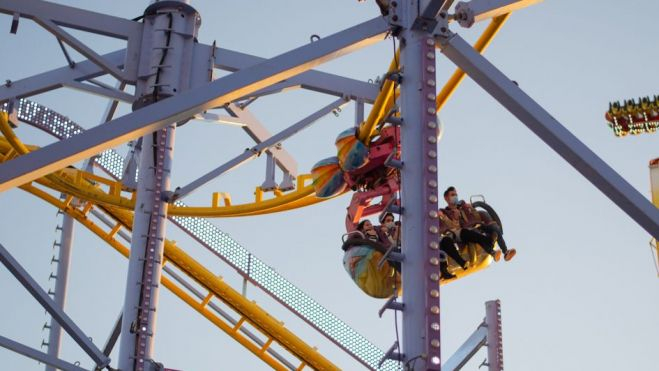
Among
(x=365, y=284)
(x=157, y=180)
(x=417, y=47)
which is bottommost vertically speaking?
(x=365, y=284)

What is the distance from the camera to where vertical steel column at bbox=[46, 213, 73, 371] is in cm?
1786

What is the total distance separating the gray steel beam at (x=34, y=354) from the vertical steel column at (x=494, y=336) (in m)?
4.08

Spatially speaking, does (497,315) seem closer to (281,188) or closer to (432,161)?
(281,188)

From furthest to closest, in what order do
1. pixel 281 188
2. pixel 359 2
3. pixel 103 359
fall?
pixel 281 188 < pixel 103 359 < pixel 359 2

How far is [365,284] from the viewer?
9.82 metres

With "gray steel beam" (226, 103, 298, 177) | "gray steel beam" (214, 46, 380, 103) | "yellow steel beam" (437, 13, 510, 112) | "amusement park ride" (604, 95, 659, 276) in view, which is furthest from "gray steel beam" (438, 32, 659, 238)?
"amusement park ride" (604, 95, 659, 276)

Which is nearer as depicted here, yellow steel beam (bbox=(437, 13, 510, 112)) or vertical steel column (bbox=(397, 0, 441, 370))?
vertical steel column (bbox=(397, 0, 441, 370))

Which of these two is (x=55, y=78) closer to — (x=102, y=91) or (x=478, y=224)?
(x=102, y=91)

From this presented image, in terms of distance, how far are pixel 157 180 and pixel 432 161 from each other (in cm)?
528

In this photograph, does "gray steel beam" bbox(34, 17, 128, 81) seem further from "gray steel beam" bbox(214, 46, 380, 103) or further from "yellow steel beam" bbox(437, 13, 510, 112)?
"yellow steel beam" bbox(437, 13, 510, 112)

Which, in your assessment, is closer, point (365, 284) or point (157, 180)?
point (365, 284)

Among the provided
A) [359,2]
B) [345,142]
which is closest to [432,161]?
[359,2]

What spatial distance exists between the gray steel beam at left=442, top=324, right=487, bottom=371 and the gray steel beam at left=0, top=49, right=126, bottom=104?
177 inches

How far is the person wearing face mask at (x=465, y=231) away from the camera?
35.5ft
